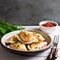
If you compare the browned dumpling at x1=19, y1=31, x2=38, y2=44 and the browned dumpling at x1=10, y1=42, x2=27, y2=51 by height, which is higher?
the browned dumpling at x1=19, y1=31, x2=38, y2=44

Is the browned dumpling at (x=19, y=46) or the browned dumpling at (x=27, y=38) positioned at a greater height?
the browned dumpling at (x=27, y=38)

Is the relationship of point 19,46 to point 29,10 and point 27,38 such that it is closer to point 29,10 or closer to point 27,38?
point 27,38

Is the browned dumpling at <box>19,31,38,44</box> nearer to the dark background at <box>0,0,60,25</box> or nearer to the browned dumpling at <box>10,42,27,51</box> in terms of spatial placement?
the browned dumpling at <box>10,42,27,51</box>

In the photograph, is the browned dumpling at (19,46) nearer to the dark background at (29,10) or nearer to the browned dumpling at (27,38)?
the browned dumpling at (27,38)

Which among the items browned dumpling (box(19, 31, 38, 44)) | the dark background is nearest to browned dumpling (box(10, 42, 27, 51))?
browned dumpling (box(19, 31, 38, 44))

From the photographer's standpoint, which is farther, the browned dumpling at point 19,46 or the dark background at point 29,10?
the dark background at point 29,10

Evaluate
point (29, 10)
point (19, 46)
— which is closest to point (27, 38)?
point (19, 46)

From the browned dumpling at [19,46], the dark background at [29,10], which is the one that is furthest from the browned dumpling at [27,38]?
the dark background at [29,10]

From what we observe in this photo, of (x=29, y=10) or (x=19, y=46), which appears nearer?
(x=19, y=46)

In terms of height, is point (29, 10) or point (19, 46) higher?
point (29, 10)
